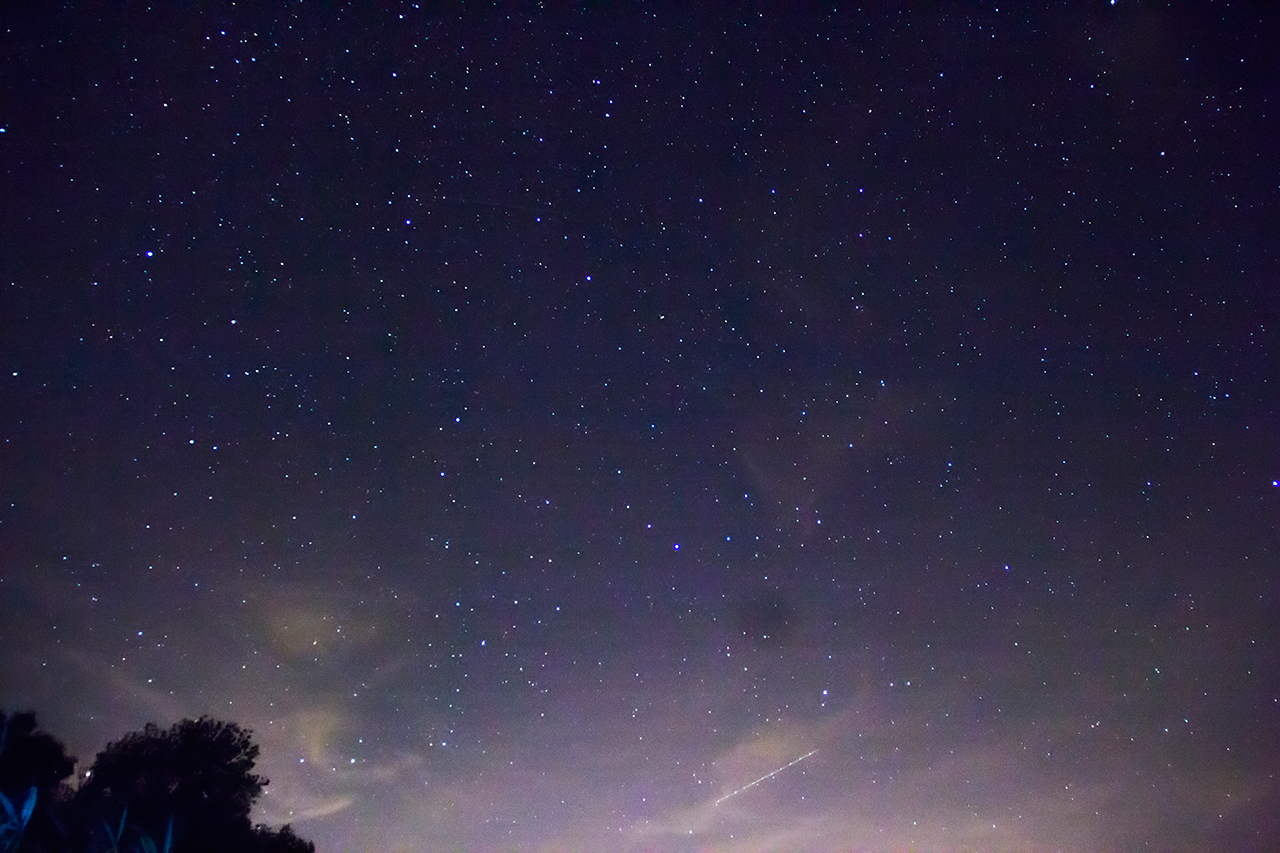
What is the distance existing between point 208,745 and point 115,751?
2.03m

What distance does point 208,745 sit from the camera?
21.3 m

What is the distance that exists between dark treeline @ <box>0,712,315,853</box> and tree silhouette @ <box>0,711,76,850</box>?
0.07 ft

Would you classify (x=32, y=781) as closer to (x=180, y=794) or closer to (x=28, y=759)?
(x=28, y=759)

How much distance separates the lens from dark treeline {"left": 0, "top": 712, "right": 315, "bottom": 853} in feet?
61.1

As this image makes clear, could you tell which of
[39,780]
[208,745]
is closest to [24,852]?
[39,780]

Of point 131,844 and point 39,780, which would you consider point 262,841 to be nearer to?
point 131,844

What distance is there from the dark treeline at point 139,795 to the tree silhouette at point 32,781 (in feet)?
0.07

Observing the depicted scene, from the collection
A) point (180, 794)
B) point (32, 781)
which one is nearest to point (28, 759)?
point (32, 781)

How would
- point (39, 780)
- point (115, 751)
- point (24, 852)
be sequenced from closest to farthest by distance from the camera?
1. point (24, 852)
2. point (39, 780)
3. point (115, 751)

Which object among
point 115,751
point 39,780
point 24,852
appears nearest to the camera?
point 24,852

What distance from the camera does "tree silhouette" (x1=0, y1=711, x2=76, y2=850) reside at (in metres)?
18.1

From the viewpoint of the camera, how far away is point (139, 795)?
20219 millimetres

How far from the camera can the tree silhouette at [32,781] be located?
18078mm

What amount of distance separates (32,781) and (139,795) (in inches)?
89.0
